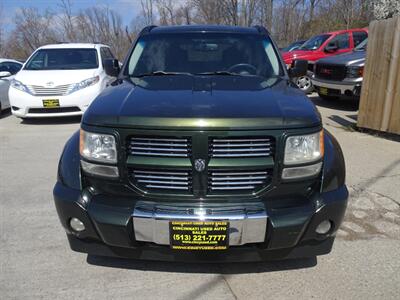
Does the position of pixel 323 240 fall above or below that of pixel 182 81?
below

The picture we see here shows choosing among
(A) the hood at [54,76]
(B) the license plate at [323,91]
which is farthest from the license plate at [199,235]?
(B) the license plate at [323,91]

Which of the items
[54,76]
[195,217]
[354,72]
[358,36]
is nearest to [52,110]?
[54,76]

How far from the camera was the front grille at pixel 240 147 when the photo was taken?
2312mm

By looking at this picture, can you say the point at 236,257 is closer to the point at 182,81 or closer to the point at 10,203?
the point at 182,81

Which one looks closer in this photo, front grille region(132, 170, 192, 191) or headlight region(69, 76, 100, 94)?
front grille region(132, 170, 192, 191)

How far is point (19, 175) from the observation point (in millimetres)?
4973

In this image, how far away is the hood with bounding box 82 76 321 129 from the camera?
7.52 ft

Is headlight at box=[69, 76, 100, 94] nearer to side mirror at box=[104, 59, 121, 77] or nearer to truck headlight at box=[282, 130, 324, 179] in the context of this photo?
side mirror at box=[104, 59, 121, 77]

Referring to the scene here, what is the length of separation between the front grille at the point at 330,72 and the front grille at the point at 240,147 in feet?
24.4

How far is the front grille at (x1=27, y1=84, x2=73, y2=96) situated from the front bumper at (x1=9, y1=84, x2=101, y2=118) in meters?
0.07

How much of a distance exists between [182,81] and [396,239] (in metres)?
2.32

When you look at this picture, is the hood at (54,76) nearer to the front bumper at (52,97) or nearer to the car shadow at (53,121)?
the front bumper at (52,97)

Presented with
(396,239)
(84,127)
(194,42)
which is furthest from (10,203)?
(396,239)

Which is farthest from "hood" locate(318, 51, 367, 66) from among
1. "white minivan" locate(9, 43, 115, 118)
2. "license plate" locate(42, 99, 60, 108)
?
"license plate" locate(42, 99, 60, 108)
